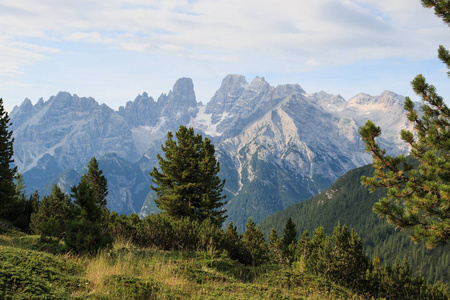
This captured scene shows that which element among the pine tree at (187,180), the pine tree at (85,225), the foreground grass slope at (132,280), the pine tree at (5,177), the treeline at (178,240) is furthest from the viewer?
the pine tree at (187,180)

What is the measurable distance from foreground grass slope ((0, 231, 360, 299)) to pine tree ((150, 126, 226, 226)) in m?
26.7

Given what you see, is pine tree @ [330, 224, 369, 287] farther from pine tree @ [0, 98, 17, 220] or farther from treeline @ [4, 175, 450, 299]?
pine tree @ [0, 98, 17, 220]

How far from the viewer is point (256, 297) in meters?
8.41

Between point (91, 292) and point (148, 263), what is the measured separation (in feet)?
12.7

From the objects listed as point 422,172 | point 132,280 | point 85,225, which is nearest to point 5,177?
point 85,225

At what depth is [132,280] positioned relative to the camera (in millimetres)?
8289

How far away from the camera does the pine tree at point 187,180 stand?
39406mm

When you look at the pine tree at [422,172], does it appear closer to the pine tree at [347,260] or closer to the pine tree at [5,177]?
the pine tree at [347,260]

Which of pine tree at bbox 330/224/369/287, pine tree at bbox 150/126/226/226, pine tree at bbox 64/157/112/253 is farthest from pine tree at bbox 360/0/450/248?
pine tree at bbox 150/126/226/226

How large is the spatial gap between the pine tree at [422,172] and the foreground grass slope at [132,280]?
4803mm

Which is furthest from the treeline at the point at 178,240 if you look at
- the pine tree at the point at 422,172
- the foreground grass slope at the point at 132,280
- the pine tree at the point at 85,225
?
the pine tree at the point at 422,172

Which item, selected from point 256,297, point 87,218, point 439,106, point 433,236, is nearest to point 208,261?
point 256,297

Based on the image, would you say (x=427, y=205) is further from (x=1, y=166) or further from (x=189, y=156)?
(x=1, y=166)

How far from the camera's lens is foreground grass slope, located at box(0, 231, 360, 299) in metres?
7.01
